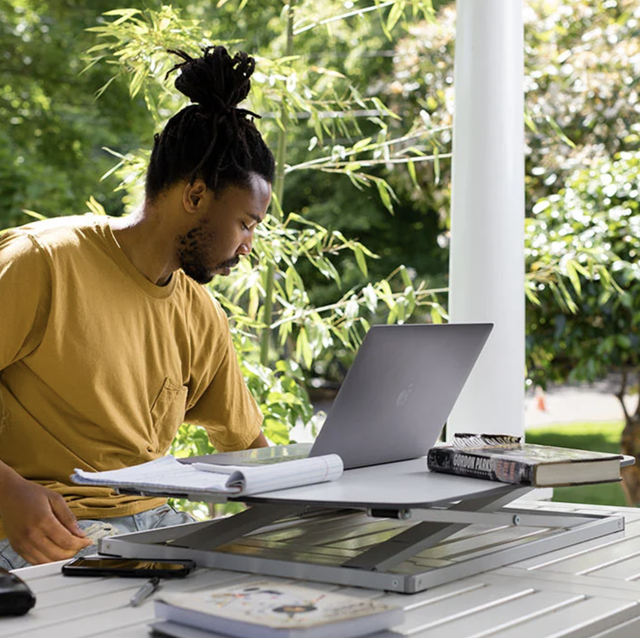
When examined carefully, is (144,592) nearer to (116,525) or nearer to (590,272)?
(116,525)

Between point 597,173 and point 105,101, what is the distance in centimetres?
461

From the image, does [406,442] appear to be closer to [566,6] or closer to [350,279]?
[566,6]

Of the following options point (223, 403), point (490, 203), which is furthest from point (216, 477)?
point (490, 203)

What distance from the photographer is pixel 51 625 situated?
995mm

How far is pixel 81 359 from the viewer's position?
5.79 feet

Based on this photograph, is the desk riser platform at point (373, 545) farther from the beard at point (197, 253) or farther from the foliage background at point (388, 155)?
the foliage background at point (388, 155)

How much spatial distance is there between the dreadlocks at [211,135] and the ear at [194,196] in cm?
1

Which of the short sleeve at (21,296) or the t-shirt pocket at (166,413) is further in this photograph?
the t-shirt pocket at (166,413)

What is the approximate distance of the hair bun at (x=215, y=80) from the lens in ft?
6.20

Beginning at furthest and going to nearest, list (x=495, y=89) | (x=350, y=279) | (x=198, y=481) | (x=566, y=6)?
(x=350, y=279)
(x=566, y=6)
(x=495, y=89)
(x=198, y=481)

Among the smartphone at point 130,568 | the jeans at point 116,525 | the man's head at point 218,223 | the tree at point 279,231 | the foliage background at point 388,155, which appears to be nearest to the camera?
the smartphone at point 130,568

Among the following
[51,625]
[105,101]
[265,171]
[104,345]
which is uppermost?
[105,101]

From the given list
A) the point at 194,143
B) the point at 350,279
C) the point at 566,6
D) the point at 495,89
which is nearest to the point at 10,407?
the point at 194,143

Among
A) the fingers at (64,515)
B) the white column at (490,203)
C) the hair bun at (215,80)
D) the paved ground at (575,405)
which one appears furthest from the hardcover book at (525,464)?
the paved ground at (575,405)
